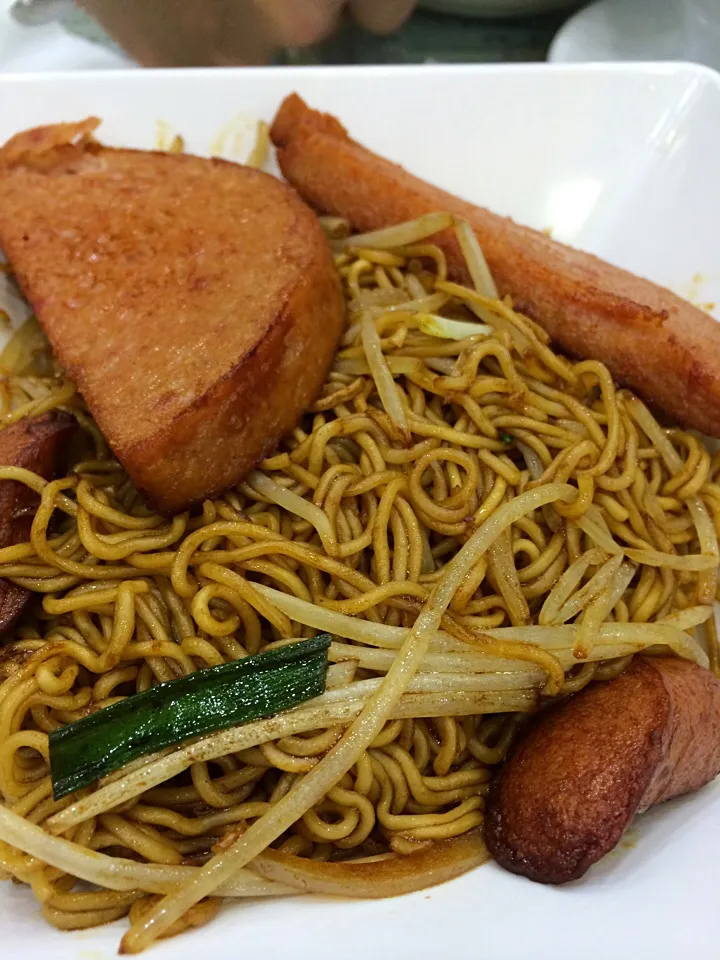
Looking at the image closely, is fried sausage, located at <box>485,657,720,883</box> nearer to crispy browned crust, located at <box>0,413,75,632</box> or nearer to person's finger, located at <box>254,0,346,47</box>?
crispy browned crust, located at <box>0,413,75,632</box>

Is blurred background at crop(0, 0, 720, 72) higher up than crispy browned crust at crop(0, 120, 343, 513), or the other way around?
blurred background at crop(0, 0, 720, 72)

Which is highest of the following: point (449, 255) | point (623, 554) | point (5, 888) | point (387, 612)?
point (449, 255)

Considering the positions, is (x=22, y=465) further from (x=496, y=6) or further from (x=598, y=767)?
(x=496, y=6)

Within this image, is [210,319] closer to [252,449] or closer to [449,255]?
[252,449]

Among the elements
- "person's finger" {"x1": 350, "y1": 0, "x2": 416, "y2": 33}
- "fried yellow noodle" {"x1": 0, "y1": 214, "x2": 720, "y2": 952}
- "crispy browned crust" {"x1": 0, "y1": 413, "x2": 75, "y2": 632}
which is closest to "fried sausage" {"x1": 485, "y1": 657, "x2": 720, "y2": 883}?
"fried yellow noodle" {"x1": 0, "y1": 214, "x2": 720, "y2": 952}

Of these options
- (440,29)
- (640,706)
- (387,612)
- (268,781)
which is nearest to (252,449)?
(387,612)

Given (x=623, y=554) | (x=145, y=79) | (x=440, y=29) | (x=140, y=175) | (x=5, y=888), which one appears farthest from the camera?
(x=440, y=29)
